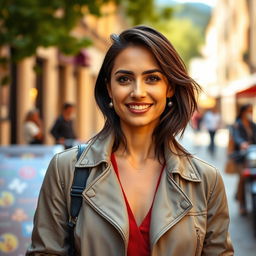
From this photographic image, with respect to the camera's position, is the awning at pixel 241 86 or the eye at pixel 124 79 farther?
the awning at pixel 241 86

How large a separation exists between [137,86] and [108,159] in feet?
1.06

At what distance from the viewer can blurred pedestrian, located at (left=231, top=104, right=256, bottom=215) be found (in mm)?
9203

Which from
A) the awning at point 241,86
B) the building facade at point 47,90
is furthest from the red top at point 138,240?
Result: the awning at point 241,86

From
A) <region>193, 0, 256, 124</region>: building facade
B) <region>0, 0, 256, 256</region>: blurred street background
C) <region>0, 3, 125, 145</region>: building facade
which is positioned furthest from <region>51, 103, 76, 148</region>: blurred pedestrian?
<region>193, 0, 256, 124</region>: building facade

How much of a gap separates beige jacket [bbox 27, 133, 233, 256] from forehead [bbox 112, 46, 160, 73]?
33 cm

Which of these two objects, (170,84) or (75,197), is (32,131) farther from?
(75,197)

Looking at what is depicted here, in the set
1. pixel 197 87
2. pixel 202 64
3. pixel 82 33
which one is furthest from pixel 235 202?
pixel 202 64

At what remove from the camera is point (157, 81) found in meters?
2.34

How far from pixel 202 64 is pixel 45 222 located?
86.7 meters

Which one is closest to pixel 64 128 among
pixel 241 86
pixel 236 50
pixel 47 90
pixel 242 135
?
pixel 242 135

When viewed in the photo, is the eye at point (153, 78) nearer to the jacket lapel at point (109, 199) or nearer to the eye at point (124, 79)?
the eye at point (124, 79)

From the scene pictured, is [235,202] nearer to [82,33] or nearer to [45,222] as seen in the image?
[45,222]

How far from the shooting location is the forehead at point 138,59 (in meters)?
2.29

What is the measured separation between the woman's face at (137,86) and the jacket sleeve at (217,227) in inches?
16.3
